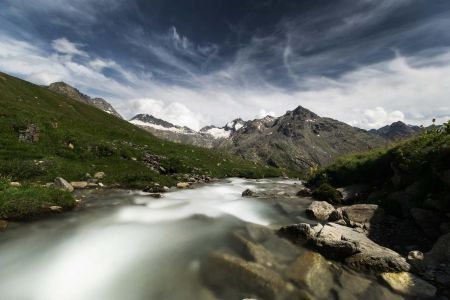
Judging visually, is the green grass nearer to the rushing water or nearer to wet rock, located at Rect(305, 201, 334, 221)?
the rushing water

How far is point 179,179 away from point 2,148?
50.1ft

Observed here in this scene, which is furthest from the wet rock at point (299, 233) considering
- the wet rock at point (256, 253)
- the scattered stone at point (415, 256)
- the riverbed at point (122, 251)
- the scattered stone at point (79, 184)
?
the scattered stone at point (79, 184)

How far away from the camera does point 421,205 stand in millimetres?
14094

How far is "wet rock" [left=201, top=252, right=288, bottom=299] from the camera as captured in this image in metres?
9.01

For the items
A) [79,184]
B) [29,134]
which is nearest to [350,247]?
[79,184]

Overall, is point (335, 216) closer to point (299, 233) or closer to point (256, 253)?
point (299, 233)

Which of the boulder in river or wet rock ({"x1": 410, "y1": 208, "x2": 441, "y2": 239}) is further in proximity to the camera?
wet rock ({"x1": 410, "y1": 208, "x2": 441, "y2": 239})

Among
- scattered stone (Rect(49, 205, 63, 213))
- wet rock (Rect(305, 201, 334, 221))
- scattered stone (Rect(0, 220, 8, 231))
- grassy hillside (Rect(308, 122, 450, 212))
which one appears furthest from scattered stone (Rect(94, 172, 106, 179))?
grassy hillside (Rect(308, 122, 450, 212))

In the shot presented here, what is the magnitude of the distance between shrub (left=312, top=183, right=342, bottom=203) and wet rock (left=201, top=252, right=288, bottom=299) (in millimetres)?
12949

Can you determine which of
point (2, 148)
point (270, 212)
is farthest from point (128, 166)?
point (270, 212)

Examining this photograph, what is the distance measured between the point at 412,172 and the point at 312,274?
10.3m

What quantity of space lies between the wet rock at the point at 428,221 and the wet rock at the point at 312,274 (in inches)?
212

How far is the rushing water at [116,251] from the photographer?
9.02m

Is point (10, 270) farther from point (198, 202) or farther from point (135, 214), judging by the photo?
point (198, 202)
